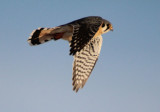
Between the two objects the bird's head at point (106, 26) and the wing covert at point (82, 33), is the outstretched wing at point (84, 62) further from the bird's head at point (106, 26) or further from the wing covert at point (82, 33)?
the wing covert at point (82, 33)

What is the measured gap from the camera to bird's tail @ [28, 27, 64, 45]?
9.19 m

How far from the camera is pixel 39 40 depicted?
946 cm

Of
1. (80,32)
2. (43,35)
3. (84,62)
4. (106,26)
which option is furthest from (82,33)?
(106,26)

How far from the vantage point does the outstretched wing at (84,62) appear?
928 cm

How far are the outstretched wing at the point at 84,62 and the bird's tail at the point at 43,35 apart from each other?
2.69 ft

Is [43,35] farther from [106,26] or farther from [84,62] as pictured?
[106,26]

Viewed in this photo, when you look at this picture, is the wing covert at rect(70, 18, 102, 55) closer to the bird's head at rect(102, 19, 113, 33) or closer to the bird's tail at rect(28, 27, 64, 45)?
the bird's tail at rect(28, 27, 64, 45)

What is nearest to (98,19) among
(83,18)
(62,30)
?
(83,18)

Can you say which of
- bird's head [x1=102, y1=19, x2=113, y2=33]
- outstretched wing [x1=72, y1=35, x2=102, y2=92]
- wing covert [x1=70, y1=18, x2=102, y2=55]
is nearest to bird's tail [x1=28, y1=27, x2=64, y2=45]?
outstretched wing [x1=72, y1=35, x2=102, y2=92]

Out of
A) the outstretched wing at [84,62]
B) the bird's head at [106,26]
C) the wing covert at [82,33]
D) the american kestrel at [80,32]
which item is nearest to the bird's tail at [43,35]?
the american kestrel at [80,32]

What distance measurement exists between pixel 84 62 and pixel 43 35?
1412 millimetres

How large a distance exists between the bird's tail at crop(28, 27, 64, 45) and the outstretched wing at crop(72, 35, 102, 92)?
821mm

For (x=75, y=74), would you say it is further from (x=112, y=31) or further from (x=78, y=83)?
(x=112, y=31)

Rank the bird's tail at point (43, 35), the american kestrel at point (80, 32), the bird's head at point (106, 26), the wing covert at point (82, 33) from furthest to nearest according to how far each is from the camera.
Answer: the bird's head at point (106, 26) < the bird's tail at point (43, 35) < the american kestrel at point (80, 32) < the wing covert at point (82, 33)
